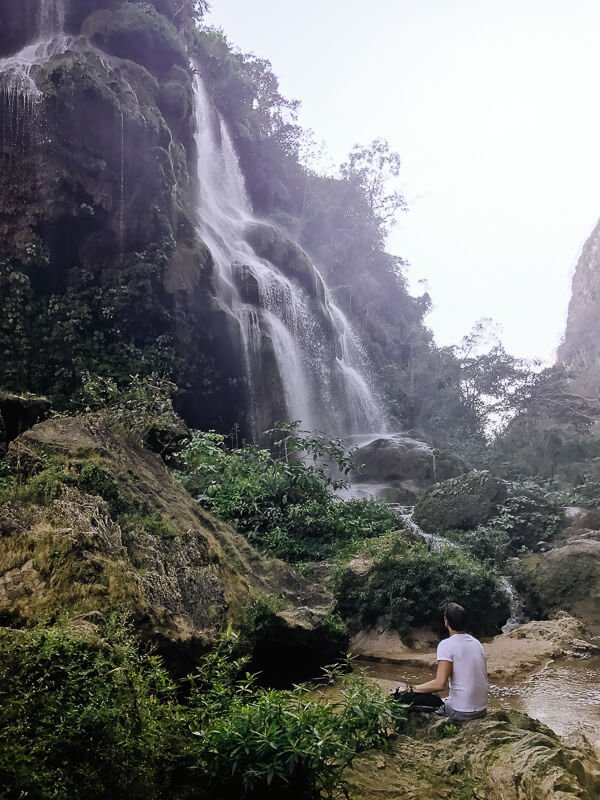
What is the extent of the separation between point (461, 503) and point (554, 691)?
314 inches

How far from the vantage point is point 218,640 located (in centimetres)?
375

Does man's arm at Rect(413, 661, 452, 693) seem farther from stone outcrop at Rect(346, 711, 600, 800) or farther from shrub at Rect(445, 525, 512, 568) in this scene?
shrub at Rect(445, 525, 512, 568)

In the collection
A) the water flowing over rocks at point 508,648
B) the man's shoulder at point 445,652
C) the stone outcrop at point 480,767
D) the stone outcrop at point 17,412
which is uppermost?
the stone outcrop at point 17,412

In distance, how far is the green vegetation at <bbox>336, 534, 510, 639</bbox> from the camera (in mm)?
7137

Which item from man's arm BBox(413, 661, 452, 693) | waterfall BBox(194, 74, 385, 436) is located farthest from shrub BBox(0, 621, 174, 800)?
waterfall BBox(194, 74, 385, 436)

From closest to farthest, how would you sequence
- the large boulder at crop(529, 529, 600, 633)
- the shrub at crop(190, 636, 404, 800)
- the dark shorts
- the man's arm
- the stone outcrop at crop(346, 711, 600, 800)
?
the shrub at crop(190, 636, 404, 800) < the stone outcrop at crop(346, 711, 600, 800) < the dark shorts < the man's arm < the large boulder at crop(529, 529, 600, 633)

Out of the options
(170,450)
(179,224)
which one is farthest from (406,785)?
(179,224)

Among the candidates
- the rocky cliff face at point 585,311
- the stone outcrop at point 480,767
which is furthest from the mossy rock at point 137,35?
the rocky cliff face at point 585,311

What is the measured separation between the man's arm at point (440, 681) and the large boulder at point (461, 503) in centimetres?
930

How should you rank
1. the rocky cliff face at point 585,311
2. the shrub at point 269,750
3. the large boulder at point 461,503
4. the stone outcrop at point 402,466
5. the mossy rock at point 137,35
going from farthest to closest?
the rocky cliff face at point 585,311 < the mossy rock at point 137,35 < the stone outcrop at point 402,466 < the large boulder at point 461,503 < the shrub at point 269,750

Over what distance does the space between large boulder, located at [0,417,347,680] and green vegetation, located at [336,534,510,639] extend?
1316mm

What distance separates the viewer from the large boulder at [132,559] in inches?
128

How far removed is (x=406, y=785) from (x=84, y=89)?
17483 mm

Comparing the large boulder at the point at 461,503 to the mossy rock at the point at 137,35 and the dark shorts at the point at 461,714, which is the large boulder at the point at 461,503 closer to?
the dark shorts at the point at 461,714
